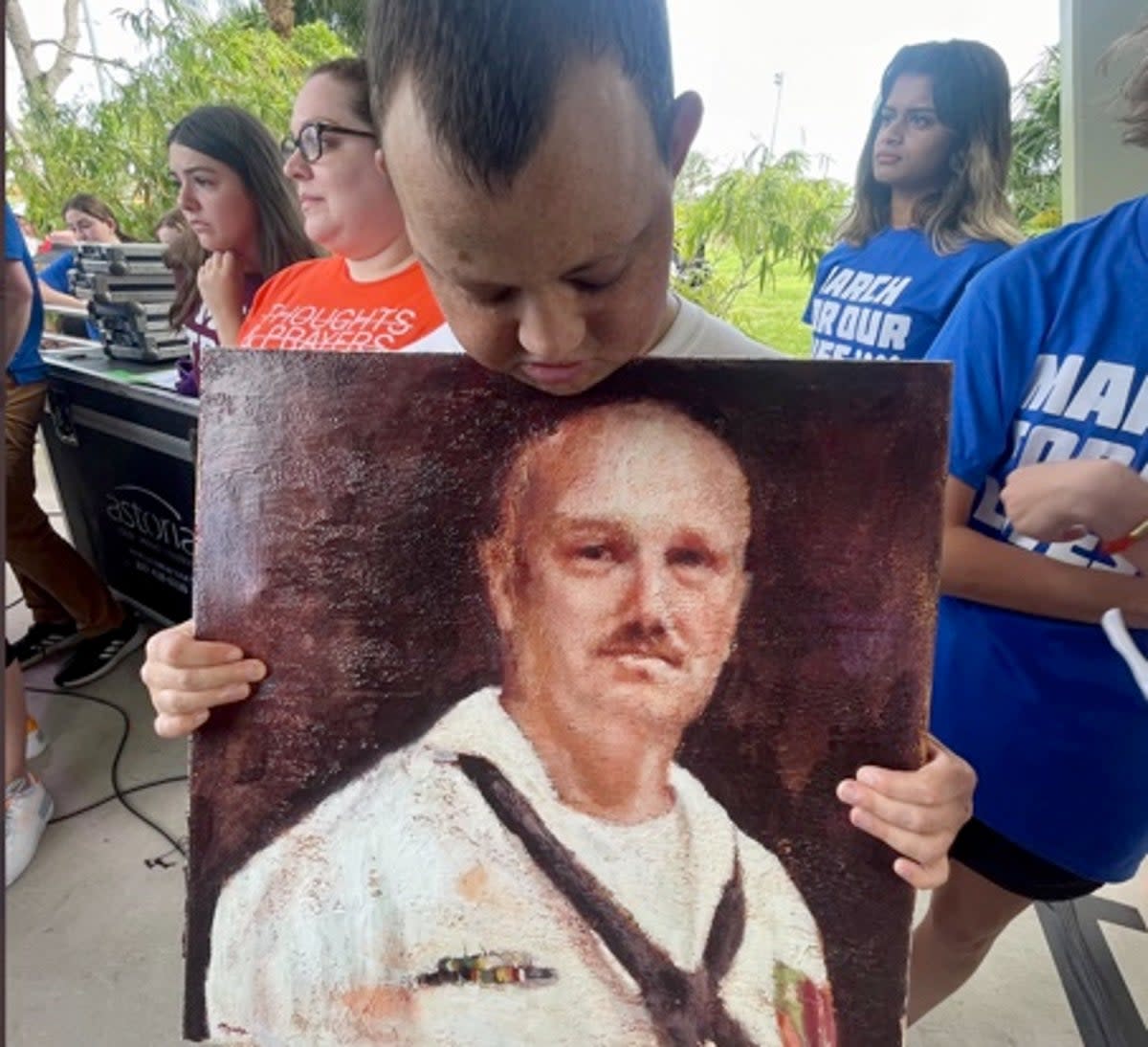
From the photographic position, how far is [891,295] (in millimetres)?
1293

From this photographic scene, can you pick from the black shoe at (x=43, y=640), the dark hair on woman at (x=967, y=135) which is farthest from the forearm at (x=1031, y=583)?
the black shoe at (x=43, y=640)

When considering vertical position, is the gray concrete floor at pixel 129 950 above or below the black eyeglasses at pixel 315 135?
below

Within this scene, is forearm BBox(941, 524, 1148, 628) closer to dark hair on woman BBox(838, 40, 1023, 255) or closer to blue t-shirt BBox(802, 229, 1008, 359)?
blue t-shirt BBox(802, 229, 1008, 359)

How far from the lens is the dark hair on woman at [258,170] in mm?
1389

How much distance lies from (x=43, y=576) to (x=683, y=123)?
224 centimetres

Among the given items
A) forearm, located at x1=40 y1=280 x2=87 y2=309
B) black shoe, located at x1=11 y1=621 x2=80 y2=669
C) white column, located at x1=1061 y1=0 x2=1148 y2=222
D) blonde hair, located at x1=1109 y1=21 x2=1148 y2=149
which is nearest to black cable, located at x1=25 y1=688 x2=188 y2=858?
black shoe, located at x1=11 y1=621 x2=80 y2=669

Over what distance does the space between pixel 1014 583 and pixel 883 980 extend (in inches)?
13.0

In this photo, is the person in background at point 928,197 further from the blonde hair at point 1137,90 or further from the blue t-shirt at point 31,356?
the blue t-shirt at point 31,356


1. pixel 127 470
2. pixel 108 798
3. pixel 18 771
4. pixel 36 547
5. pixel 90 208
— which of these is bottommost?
pixel 108 798

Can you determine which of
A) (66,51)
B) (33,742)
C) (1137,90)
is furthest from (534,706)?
(66,51)

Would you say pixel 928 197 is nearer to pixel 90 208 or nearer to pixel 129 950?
pixel 129 950

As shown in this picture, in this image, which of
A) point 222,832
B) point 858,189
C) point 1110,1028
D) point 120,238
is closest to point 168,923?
point 222,832

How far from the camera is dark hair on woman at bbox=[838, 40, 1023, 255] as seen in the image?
1.27 metres

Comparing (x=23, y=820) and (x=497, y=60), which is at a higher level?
(x=497, y=60)
